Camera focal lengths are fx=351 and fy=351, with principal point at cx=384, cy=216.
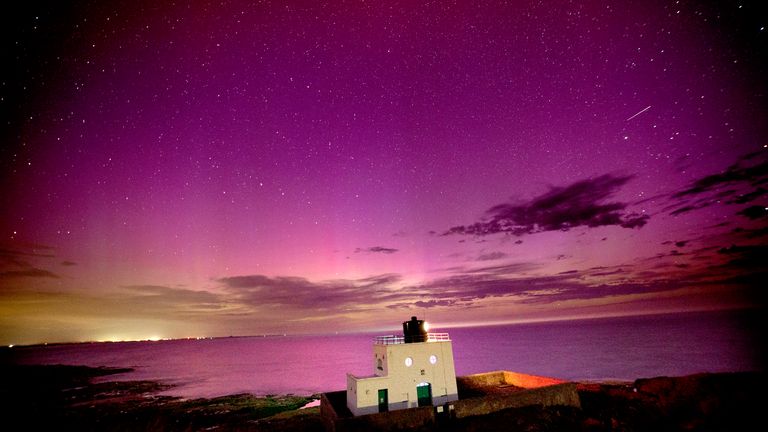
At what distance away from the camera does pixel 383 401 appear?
18109mm

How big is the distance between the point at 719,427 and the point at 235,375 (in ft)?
212

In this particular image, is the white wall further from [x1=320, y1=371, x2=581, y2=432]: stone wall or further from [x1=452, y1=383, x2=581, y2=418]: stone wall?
[x1=452, y1=383, x2=581, y2=418]: stone wall

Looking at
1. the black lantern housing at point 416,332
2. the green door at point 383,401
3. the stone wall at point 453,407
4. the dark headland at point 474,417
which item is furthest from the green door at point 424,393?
the black lantern housing at point 416,332

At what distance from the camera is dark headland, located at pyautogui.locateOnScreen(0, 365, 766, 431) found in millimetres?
18594

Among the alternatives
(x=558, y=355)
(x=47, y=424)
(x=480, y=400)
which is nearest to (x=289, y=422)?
(x=480, y=400)

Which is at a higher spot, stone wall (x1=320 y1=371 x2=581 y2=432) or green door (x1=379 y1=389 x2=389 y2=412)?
green door (x1=379 y1=389 x2=389 y2=412)

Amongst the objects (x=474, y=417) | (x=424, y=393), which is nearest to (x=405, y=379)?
(x=424, y=393)

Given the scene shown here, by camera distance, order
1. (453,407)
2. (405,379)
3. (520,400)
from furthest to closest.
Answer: (520,400), (405,379), (453,407)

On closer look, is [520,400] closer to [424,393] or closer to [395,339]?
[424,393]

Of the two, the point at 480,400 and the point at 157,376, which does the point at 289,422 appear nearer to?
the point at 480,400

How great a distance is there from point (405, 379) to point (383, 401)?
5.09 ft

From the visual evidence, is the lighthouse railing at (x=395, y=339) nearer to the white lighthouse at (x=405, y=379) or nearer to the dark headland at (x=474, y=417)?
the white lighthouse at (x=405, y=379)

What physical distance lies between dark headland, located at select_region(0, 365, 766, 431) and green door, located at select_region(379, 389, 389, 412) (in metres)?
2.53

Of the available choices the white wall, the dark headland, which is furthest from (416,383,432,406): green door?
the dark headland
